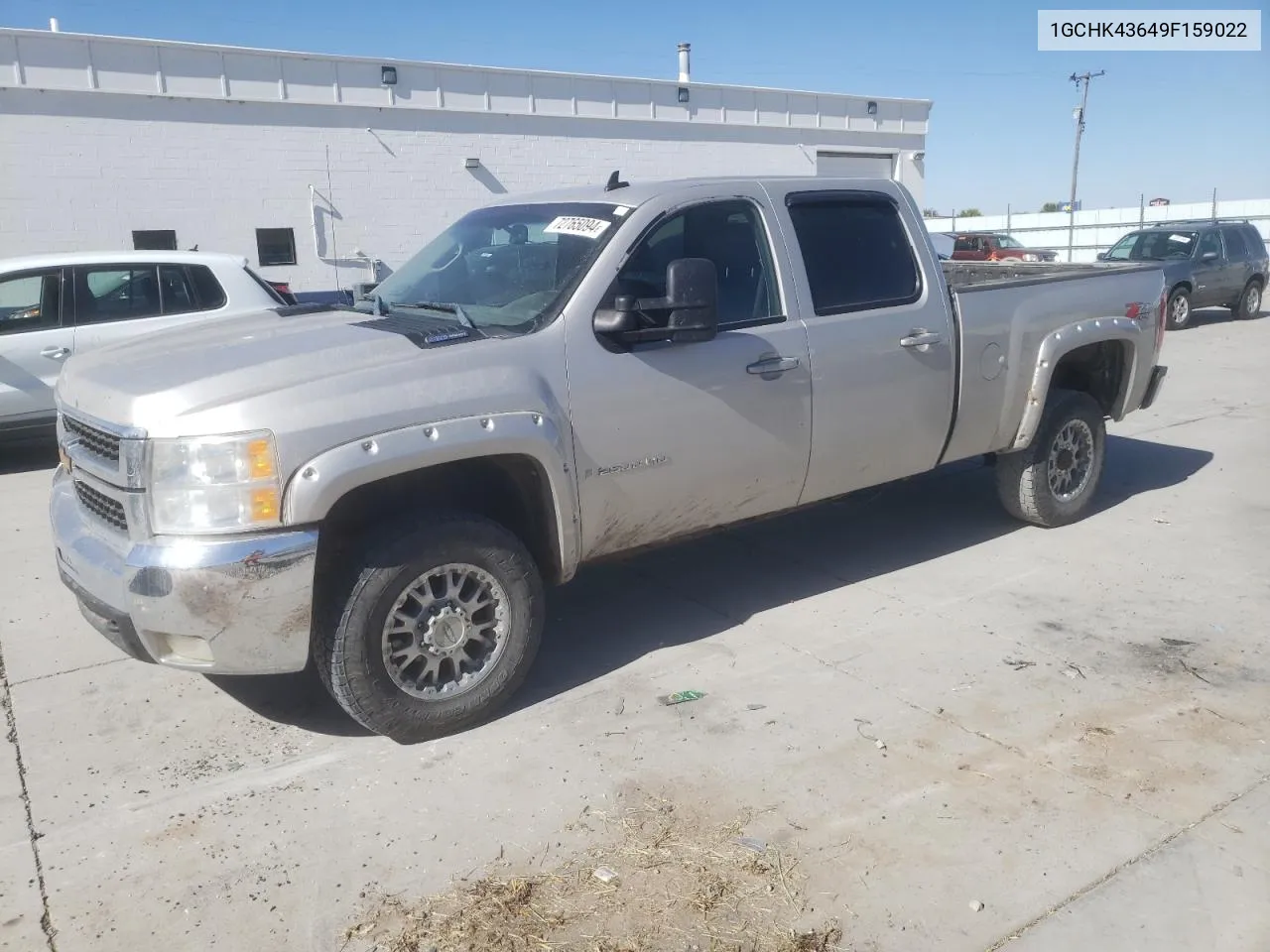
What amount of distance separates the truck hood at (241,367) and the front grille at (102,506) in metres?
0.30

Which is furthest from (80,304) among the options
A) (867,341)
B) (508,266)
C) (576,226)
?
(867,341)

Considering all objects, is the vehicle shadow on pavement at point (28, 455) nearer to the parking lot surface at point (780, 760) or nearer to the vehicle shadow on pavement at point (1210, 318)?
the parking lot surface at point (780, 760)

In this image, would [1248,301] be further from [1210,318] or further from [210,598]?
[210,598]

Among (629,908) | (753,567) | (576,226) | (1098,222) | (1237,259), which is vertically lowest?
(629,908)

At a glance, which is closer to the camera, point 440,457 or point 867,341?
point 440,457

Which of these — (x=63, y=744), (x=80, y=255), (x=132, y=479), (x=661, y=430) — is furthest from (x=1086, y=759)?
(x=80, y=255)

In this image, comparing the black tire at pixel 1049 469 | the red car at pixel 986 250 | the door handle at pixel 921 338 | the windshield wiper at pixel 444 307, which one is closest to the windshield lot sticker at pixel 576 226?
the windshield wiper at pixel 444 307

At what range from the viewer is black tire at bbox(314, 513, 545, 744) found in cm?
374

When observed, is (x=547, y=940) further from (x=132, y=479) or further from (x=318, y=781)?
(x=132, y=479)

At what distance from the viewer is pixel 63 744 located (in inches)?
160

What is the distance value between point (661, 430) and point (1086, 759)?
200 centimetres

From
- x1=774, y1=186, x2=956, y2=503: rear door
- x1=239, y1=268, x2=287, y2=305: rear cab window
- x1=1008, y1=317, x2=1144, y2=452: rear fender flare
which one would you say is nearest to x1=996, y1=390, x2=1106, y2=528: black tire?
x1=1008, y1=317, x2=1144, y2=452: rear fender flare

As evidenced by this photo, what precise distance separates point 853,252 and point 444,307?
2040 mm

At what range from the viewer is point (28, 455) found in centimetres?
964
